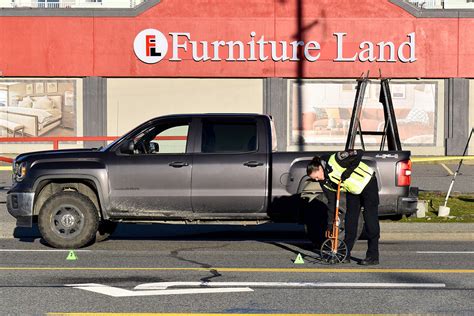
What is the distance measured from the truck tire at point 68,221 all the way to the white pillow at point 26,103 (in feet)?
74.4

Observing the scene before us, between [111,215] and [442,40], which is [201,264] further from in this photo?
[442,40]

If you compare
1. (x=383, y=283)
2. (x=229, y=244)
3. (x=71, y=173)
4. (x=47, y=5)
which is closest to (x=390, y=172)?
(x=229, y=244)

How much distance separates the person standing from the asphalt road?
1.27 feet

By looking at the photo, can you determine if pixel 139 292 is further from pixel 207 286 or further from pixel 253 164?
pixel 253 164

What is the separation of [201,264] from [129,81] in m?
24.4

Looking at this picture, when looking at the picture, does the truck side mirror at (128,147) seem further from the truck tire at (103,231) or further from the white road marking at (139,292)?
the white road marking at (139,292)

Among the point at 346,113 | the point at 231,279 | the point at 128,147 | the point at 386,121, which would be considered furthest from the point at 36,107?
the point at 231,279

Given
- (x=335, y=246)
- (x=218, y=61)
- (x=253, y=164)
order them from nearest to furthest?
(x=335, y=246), (x=253, y=164), (x=218, y=61)

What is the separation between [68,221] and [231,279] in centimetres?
397

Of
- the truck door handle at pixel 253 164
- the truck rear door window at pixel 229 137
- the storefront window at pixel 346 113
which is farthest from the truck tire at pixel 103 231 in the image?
the storefront window at pixel 346 113

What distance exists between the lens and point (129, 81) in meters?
35.9

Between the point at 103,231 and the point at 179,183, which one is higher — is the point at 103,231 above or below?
below

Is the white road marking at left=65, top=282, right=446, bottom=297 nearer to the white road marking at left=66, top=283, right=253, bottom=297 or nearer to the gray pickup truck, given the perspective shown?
the white road marking at left=66, top=283, right=253, bottom=297

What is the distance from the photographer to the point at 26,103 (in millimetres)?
35938
